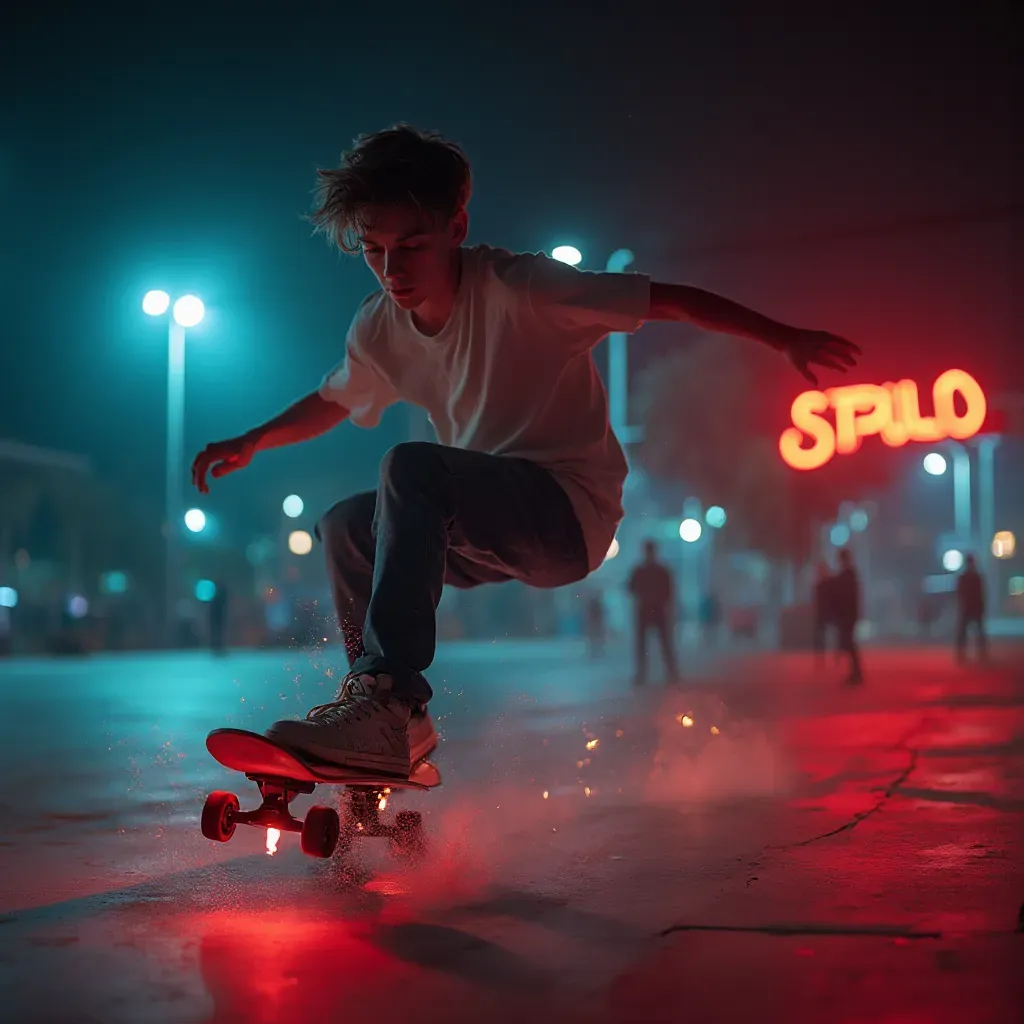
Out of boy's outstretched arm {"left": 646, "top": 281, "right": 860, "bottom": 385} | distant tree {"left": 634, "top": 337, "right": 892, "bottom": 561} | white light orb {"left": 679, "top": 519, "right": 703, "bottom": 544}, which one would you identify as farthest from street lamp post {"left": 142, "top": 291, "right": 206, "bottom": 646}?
boy's outstretched arm {"left": 646, "top": 281, "right": 860, "bottom": 385}

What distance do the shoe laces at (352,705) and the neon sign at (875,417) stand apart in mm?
27437

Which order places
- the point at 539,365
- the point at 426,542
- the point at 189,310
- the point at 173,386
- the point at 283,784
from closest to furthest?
the point at 283,784 < the point at 426,542 < the point at 539,365 < the point at 189,310 < the point at 173,386

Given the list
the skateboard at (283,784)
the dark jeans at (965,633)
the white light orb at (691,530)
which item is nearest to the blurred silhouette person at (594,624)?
the dark jeans at (965,633)

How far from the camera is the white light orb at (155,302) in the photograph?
2805 cm

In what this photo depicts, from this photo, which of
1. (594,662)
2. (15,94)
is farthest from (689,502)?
(15,94)

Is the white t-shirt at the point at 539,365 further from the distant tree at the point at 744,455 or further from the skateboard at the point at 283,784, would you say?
the distant tree at the point at 744,455

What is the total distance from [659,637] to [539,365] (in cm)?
1329

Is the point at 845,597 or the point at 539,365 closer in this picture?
the point at 539,365

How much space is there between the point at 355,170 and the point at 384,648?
1291 millimetres

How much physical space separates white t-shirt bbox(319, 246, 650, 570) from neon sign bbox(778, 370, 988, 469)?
2660 centimetres

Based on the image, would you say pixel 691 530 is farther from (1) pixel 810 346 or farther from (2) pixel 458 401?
(1) pixel 810 346

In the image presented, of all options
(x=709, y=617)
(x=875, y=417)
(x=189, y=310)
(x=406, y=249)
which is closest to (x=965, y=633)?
(x=875, y=417)

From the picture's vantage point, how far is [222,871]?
11.8 ft

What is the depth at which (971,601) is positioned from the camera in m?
22.4
